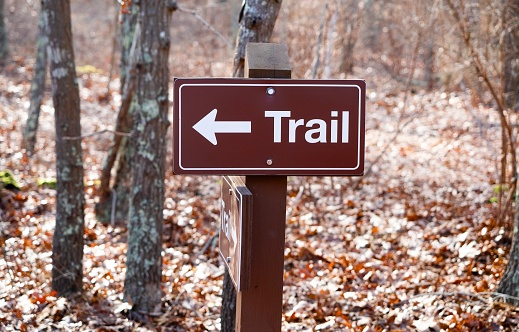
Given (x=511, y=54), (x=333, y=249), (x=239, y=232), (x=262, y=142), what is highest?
(x=511, y=54)

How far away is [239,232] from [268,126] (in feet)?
1.51

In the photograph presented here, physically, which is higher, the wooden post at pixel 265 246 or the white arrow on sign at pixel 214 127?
the white arrow on sign at pixel 214 127

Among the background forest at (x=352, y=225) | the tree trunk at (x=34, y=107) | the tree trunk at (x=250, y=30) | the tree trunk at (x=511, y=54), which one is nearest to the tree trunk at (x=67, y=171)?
the background forest at (x=352, y=225)

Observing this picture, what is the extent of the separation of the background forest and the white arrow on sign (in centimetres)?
299

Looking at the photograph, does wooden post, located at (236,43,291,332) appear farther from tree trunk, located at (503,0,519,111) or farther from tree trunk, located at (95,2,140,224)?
tree trunk, located at (95,2,140,224)

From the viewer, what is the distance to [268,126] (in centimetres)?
276

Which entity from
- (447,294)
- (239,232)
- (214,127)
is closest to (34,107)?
(447,294)

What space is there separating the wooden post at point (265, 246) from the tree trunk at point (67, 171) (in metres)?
3.79

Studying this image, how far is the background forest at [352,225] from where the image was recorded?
5625 mm

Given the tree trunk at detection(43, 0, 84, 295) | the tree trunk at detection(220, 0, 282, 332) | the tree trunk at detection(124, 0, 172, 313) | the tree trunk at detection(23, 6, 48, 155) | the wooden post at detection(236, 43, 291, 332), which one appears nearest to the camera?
the wooden post at detection(236, 43, 291, 332)

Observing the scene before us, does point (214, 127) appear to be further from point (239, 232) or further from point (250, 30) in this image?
point (250, 30)

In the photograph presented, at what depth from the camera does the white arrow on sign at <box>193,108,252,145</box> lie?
2.73m

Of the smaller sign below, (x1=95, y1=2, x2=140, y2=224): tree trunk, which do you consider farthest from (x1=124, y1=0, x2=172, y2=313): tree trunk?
(x1=95, y1=2, x2=140, y2=224): tree trunk

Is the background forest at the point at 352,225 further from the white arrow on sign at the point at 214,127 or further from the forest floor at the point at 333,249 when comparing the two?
the white arrow on sign at the point at 214,127
